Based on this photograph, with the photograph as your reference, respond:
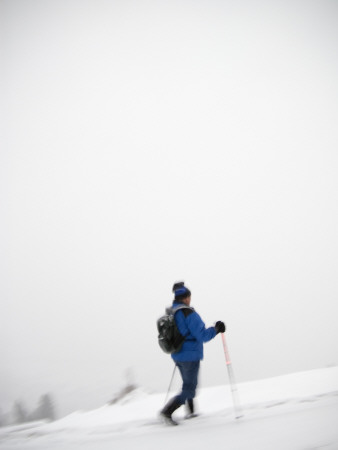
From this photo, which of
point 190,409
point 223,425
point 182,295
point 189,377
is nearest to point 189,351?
point 189,377

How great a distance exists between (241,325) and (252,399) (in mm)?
148963

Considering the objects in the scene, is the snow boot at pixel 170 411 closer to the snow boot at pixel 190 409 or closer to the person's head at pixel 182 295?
the snow boot at pixel 190 409

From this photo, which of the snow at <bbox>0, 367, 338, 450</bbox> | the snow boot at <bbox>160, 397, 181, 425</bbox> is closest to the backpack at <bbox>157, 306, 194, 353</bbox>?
the snow boot at <bbox>160, 397, 181, 425</bbox>

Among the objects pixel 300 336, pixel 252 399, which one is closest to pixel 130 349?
pixel 300 336

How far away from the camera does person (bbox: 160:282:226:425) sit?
347cm

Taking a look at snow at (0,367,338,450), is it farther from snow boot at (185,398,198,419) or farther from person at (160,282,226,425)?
person at (160,282,226,425)

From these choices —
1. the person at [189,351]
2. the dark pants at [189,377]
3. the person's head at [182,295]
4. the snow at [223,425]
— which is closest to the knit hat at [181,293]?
the person's head at [182,295]

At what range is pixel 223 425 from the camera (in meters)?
3.26

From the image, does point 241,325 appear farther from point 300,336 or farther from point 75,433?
point 75,433

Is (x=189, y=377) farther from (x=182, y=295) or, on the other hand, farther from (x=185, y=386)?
(x=182, y=295)

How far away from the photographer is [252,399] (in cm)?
453

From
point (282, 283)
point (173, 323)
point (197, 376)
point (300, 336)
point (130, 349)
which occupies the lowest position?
point (300, 336)

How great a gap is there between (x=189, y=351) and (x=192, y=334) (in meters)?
0.23

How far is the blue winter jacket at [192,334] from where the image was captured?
3486 millimetres
